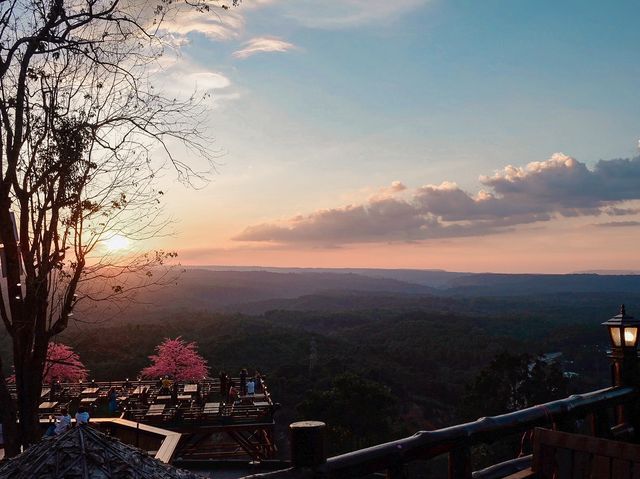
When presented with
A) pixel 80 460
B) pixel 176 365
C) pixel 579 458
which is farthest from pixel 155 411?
pixel 176 365

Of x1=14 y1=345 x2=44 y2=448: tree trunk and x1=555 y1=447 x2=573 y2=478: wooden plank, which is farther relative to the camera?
x1=14 y1=345 x2=44 y2=448: tree trunk

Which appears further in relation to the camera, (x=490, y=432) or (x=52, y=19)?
(x=52, y=19)

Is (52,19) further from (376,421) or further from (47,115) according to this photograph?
(376,421)

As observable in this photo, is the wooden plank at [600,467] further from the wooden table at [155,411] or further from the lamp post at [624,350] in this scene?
the wooden table at [155,411]

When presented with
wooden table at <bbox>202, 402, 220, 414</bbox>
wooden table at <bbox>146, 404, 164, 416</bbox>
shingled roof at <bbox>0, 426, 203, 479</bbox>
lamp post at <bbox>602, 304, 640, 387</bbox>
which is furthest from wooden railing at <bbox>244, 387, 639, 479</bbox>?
wooden table at <bbox>146, 404, 164, 416</bbox>

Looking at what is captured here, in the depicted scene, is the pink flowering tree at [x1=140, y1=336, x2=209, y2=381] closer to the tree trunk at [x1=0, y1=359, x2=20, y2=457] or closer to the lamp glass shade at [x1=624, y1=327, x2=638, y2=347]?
the tree trunk at [x1=0, y1=359, x2=20, y2=457]

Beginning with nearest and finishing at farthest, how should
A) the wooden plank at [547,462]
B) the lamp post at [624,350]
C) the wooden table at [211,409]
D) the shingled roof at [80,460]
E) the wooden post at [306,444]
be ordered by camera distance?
the shingled roof at [80,460]
the wooden post at [306,444]
the wooden plank at [547,462]
the lamp post at [624,350]
the wooden table at [211,409]

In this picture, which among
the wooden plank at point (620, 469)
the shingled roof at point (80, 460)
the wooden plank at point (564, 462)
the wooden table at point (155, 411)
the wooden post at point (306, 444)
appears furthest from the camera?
the wooden table at point (155, 411)

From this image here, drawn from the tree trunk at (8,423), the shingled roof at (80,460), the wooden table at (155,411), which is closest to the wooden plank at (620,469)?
the shingled roof at (80,460)

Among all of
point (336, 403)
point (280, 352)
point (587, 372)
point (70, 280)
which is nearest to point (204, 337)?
point (280, 352)
